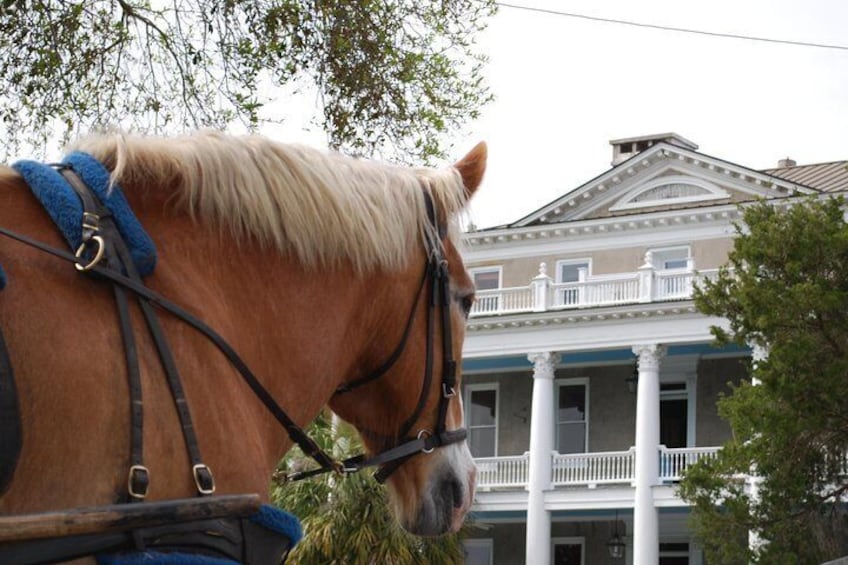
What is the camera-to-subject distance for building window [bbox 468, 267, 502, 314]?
36.9 m

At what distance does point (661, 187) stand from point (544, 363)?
5.41 metres

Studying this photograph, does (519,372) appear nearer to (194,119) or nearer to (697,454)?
(697,454)

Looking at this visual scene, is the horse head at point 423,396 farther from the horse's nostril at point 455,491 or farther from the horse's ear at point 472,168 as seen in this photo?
the horse's ear at point 472,168

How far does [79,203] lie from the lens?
2668mm

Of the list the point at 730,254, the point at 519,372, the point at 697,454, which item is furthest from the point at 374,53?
the point at 519,372

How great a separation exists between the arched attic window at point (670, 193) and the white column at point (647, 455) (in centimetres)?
411

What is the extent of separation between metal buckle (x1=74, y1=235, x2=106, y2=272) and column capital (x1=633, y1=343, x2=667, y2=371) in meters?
32.0

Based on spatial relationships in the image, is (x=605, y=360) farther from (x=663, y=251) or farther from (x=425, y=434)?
(x=425, y=434)

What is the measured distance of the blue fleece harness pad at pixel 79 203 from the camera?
8.66ft

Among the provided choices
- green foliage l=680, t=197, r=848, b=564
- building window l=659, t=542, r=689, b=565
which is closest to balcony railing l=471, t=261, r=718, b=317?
building window l=659, t=542, r=689, b=565

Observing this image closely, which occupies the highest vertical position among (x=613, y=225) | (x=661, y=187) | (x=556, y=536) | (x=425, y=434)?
(x=661, y=187)

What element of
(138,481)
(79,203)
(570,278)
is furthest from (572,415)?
(138,481)

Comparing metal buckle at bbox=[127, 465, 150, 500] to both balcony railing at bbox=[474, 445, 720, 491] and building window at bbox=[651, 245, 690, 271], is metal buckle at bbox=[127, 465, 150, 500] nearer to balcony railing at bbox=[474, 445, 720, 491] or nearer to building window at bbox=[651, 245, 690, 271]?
balcony railing at bbox=[474, 445, 720, 491]

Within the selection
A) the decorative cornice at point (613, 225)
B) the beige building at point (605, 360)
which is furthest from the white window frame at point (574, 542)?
the decorative cornice at point (613, 225)
